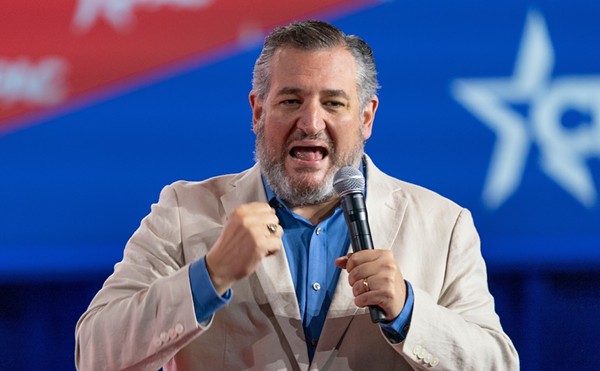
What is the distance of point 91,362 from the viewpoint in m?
2.05

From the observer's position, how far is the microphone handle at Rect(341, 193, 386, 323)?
6.23ft

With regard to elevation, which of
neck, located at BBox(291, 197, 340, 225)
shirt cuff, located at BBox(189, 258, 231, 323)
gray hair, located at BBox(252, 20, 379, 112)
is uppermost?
gray hair, located at BBox(252, 20, 379, 112)

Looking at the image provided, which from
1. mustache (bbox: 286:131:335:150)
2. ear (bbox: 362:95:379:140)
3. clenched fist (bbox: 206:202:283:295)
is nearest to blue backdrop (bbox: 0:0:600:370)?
ear (bbox: 362:95:379:140)

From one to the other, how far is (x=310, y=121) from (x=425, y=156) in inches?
35.4

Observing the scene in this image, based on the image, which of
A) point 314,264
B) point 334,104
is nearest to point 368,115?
point 334,104

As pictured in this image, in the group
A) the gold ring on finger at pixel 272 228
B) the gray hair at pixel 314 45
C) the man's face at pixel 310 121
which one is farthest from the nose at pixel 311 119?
the gold ring on finger at pixel 272 228

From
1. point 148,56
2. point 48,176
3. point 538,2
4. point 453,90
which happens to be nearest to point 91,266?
point 48,176

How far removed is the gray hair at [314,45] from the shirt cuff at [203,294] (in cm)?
58

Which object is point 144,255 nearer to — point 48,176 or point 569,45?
point 48,176

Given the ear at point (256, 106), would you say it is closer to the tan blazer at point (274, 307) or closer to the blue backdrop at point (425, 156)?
the tan blazer at point (274, 307)

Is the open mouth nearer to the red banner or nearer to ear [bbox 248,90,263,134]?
ear [bbox 248,90,263,134]

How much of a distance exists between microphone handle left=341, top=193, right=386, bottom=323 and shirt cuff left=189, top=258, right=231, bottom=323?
0.88ft

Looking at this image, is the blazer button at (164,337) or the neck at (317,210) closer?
the blazer button at (164,337)

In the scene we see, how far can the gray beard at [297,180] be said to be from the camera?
7.47 ft
